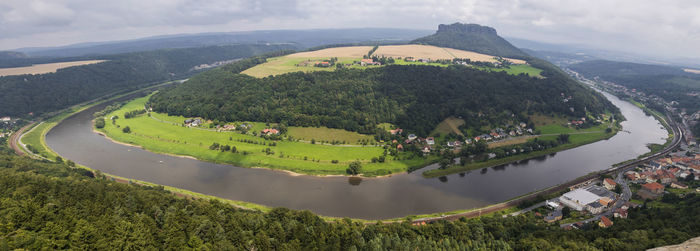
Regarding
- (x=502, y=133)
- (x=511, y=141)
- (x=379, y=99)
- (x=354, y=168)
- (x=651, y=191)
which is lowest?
(x=651, y=191)

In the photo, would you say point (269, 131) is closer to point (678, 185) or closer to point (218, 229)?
point (218, 229)

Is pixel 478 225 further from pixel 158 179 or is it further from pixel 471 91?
pixel 471 91

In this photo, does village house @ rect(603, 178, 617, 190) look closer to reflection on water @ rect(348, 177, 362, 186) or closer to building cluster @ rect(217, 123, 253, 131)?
reflection on water @ rect(348, 177, 362, 186)

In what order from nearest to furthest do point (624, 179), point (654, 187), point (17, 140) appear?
1. point (654, 187)
2. point (624, 179)
3. point (17, 140)

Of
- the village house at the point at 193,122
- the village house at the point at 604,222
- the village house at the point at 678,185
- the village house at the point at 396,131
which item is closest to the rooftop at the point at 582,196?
the village house at the point at 604,222

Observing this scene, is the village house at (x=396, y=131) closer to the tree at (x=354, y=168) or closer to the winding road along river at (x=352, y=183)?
the winding road along river at (x=352, y=183)

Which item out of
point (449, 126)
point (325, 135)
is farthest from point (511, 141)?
point (325, 135)

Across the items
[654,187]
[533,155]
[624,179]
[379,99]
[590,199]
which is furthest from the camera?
[379,99]

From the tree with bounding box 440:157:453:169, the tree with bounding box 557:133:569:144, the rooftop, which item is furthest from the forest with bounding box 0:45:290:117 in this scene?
the tree with bounding box 557:133:569:144
